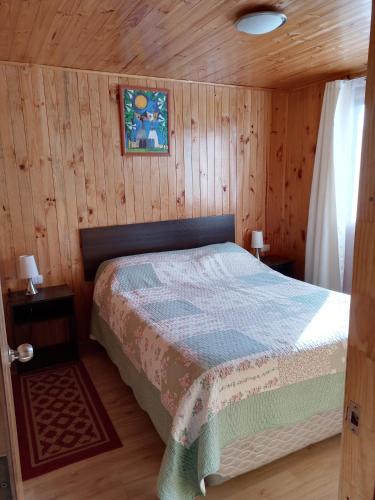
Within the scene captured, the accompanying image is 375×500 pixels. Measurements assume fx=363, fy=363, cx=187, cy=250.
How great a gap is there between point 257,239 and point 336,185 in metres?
0.91

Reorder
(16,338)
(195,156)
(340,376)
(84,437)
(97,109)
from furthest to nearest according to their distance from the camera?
(195,156) < (97,109) < (16,338) < (84,437) < (340,376)

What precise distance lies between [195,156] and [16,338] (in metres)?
2.24

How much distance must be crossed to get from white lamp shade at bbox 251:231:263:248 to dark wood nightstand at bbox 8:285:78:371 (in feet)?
6.21

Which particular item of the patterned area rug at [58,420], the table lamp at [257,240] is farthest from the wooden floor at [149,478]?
the table lamp at [257,240]

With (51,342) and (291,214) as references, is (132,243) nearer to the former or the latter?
(51,342)

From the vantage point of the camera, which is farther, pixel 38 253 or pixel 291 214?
pixel 291 214

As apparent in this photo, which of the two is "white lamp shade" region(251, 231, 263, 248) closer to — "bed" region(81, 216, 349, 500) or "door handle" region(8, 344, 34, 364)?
"bed" region(81, 216, 349, 500)

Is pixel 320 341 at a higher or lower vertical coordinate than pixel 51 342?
higher

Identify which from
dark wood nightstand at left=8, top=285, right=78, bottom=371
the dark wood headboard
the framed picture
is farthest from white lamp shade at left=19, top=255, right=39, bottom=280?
the framed picture

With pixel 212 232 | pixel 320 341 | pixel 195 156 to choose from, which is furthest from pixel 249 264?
pixel 320 341

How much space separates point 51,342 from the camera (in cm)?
314

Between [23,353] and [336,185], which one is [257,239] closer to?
[336,185]

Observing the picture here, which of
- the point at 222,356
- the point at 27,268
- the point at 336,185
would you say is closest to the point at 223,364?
the point at 222,356

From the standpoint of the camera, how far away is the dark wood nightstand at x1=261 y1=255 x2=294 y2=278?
375cm
